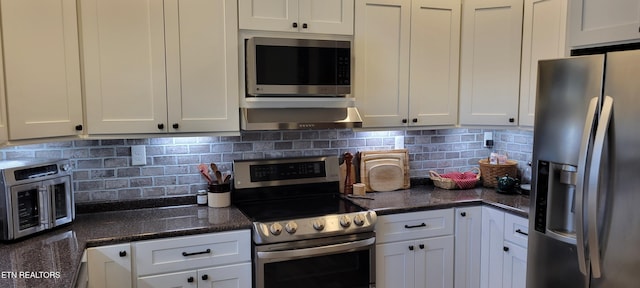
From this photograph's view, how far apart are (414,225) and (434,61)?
1.08m

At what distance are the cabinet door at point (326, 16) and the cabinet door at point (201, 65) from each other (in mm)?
406

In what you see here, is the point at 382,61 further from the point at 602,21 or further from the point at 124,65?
the point at 124,65

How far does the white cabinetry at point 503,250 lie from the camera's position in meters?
2.78

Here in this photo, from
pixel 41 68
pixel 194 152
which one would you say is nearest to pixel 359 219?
pixel 194 152

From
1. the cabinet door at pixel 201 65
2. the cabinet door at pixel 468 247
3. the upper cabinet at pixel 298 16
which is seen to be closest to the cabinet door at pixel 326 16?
the upper cabinet at pixel 298 16

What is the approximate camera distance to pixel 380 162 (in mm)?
3320

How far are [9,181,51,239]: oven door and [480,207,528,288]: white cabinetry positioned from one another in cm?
249

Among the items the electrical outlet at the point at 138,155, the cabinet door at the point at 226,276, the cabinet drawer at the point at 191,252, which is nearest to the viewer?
the cabinet drawer at the point at 191,252

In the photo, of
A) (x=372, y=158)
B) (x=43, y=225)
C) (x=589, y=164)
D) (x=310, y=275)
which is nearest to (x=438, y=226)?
(x=372, y=158)

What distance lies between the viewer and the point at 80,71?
2369 millimetres

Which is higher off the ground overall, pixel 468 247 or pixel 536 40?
pixel 536 40

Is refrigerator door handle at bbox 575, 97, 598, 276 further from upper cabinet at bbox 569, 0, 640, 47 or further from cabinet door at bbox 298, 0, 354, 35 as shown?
cabinet door at bbox 298, 0, 354, 35

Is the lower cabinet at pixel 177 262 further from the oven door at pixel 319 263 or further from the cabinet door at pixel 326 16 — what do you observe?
the cabinet door at pixel 326 16

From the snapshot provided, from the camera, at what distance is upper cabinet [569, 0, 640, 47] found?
2139 millimetres
